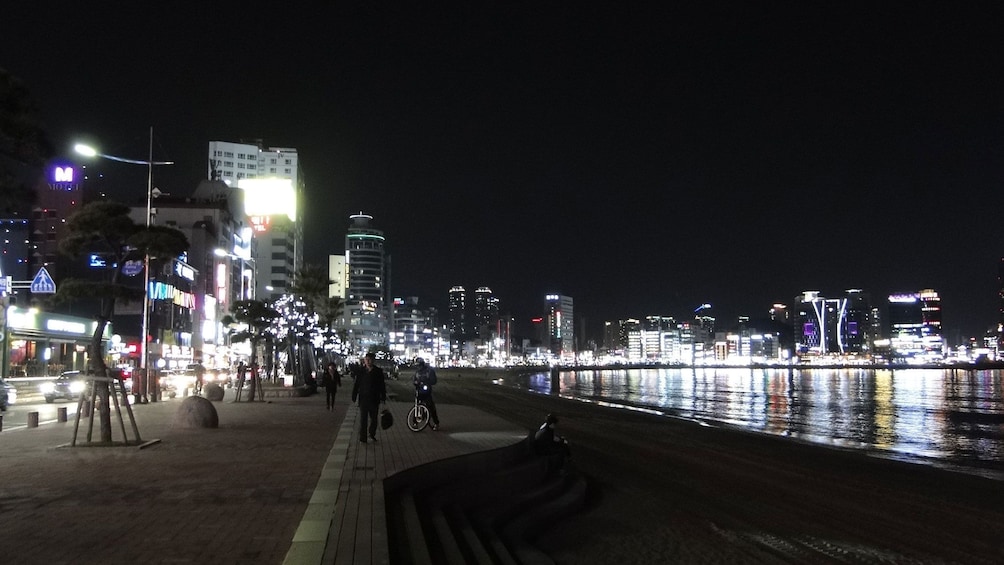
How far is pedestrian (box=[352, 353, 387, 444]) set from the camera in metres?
15.2

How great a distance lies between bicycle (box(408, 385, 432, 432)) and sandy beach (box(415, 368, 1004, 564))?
908mm

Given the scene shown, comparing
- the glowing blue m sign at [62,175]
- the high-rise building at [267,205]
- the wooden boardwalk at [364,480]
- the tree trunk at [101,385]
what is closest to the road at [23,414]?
the tree trunk at [101,385]

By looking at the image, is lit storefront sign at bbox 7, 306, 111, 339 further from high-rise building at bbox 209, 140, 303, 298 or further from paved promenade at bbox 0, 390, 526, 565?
high-rise building at bbox 209, 140, 303, 298

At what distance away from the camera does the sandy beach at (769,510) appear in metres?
10.2

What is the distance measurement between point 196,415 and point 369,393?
212 inches

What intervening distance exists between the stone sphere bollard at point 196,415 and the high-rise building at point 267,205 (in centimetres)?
8405

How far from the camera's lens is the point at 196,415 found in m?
18.4

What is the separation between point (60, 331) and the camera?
52.8 meters

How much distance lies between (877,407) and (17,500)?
1815 inches

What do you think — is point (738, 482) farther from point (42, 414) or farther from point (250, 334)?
point (250, 334)

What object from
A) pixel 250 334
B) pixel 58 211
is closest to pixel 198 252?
pixel 58 211

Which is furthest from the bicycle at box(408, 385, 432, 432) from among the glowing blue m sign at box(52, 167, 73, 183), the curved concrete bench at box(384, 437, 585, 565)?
the glowing blue m sign at box(52, 167, 73, 183)

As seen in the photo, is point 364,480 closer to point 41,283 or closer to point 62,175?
point 41,283

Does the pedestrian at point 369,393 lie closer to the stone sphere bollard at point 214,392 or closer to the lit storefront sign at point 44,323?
the stone sphere bollard at point 214,392
